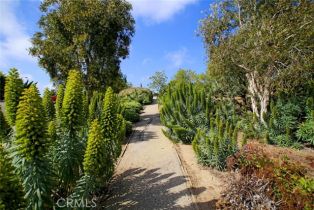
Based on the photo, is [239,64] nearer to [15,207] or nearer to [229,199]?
[229,199]

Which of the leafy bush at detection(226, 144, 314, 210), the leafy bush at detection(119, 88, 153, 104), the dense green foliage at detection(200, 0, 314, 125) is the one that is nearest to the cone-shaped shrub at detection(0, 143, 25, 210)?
the leafy bush at detection(226, 144, 314, 210)

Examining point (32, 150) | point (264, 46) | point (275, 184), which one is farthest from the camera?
point (264, 46)

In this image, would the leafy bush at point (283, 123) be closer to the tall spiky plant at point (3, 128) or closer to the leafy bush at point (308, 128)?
the leafy bush at point (308, 128)

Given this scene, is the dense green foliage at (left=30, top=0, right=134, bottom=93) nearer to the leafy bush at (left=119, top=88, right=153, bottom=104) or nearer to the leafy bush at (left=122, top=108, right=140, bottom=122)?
the leafy bush at (left=122, top=108, right=140, bottom=122)

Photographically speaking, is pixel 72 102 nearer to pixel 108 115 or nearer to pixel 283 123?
pixel 108 115

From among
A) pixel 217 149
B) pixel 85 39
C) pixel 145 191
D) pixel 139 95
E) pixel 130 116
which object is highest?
pixel 85 39

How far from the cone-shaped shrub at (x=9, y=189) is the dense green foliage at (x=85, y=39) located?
12.9 metres

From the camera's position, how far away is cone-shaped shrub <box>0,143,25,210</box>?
3.41 metres

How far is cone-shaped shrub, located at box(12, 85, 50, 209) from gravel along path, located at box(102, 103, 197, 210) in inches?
115

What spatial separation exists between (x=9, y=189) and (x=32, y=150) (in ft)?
2.33

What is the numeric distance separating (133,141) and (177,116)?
2.49m

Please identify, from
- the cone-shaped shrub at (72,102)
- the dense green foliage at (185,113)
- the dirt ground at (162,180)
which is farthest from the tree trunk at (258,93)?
the cone-shaped shrub at (72,102)

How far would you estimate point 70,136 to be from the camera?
5.40 meters

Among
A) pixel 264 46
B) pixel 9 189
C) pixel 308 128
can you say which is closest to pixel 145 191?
pixel 9 189
